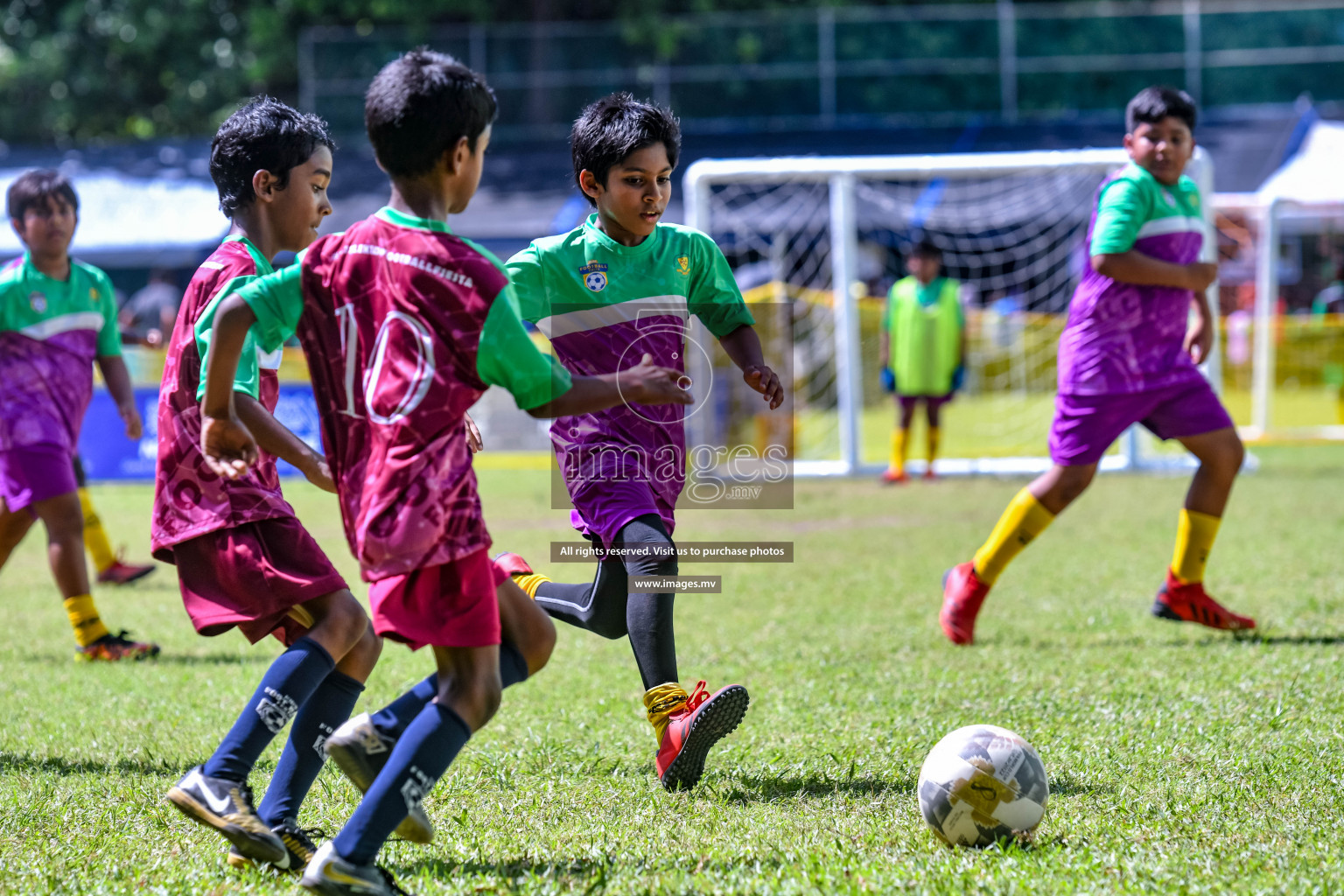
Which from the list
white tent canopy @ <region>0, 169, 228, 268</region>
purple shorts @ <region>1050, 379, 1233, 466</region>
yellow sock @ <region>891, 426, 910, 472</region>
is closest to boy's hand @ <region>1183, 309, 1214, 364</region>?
purple shorts @ <region>1050, 379, 1233, 466</region>

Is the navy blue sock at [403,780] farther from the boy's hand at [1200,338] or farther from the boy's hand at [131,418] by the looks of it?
the boy's hand at [1200,338]

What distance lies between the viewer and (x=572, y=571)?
7.50 m

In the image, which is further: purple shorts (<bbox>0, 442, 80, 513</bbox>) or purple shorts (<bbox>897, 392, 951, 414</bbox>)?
purple shorts (<bbox>897, 392, 951, 414</bbox>)

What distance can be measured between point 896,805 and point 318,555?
1.53 metres

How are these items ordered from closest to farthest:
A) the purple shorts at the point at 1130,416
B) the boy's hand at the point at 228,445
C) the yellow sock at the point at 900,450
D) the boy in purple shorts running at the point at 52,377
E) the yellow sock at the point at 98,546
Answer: the boy's hand at the point at 228,445, the purple shorts at the point at 1130,416, the boy in purple shorts running at the point at 52,377, the yellow sock at the point at 98,546, the yellow sock at the point at 900,450

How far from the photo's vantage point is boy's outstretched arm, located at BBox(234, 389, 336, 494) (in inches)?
113

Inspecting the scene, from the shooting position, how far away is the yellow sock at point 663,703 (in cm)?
355

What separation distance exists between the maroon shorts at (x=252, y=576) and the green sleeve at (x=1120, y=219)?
333 cm

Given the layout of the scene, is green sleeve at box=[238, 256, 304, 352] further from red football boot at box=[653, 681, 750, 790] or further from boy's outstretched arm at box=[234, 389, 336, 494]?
red football boot at box=[653, 681, 750, 790]

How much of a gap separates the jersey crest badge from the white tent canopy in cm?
1830

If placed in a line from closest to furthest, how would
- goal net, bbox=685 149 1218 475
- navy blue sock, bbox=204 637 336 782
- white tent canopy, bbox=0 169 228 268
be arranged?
1. navy blue sock, bbox=204 637 336 782
2. goal net, bbox=685 149 1218 475
3. white tent canopy, bbox=0 169 228 268

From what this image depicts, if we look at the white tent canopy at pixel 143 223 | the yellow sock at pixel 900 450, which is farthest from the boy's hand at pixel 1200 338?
the white tent canopy at pixel 143 223

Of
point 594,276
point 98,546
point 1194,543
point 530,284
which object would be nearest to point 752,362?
point 594,276

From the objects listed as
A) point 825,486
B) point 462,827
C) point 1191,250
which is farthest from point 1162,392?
point 825,486
